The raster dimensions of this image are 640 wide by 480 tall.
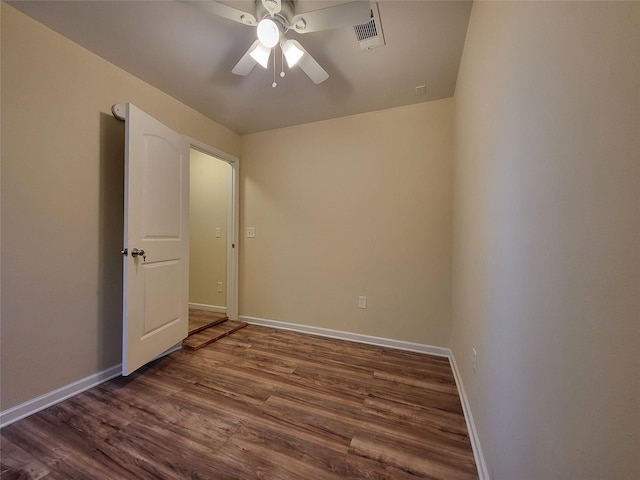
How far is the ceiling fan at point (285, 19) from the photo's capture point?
46.1 inches

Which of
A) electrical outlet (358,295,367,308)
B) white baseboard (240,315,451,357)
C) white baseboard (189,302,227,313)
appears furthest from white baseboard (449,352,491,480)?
white baseboard (189,302,227,313)

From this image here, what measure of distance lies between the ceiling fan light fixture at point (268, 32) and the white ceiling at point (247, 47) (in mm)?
268

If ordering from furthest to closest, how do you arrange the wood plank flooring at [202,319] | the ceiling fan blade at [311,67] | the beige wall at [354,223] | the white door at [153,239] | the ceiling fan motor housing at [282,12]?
the wood plank flooring at [202,319] → the beige wall at [354,223] → the white door at [153,239] → the ceiling fan blade at [311,67] → the ceiling fan motor housing at [282,12]

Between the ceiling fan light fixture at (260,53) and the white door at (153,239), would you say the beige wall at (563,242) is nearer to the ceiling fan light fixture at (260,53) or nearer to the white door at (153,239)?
Answer: the ceiling fan light fixture at (260,53)

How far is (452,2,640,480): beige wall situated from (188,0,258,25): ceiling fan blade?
3.78 ft

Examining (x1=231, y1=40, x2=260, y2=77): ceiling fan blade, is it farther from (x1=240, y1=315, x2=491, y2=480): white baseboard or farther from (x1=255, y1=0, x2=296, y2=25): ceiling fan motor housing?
(x1=240, y1=315, x2=491, y2=480): white baseboard

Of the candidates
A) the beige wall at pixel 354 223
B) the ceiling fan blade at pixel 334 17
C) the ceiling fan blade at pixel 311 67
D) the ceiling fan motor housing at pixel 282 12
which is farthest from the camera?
the beige wall at pixel 354 223

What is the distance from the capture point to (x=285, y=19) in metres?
1.32

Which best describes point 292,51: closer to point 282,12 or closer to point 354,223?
point 282,12

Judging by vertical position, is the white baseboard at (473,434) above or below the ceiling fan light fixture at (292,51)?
below

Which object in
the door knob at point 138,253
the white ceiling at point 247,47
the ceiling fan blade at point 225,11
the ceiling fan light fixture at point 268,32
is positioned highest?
the white ceiling at point 247,47

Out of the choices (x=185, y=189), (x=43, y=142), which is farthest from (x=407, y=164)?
(x=43, y=142)

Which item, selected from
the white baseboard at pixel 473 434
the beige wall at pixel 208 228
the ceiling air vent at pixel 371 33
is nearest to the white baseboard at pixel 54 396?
the beige wall at pixel 208 228

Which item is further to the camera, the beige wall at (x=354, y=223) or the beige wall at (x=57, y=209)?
the beige wall at (x=354, y=223)
